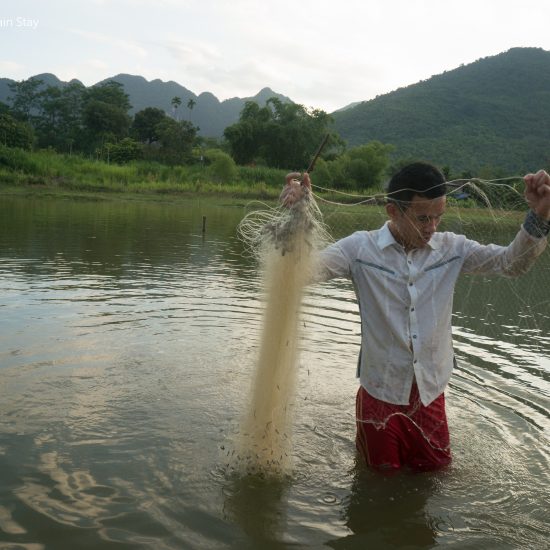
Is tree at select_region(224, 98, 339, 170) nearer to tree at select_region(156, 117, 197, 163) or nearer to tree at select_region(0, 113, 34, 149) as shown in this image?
tree at select_region(156, 117, 197, 163)

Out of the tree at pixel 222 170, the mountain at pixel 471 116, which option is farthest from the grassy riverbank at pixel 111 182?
the mountain at pixel 471 116

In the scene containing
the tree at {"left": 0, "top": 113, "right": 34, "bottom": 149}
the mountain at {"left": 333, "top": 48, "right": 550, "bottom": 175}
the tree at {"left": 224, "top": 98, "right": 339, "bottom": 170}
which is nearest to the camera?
the tree at {"left": 0, "top": 113, "right": 34, "bottom": 149}

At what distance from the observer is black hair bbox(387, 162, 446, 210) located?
297 centimetres

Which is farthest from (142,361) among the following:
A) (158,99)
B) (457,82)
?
(158,99)

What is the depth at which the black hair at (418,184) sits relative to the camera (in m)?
2.97

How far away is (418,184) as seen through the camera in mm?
2977

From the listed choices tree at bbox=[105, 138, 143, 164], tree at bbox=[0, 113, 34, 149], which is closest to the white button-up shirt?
tree at bbox=[0, 113, 34, 149]

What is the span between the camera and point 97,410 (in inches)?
176

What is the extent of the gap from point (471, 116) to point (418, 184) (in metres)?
77.2

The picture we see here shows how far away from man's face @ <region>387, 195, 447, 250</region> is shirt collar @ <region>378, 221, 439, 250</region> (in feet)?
0.13

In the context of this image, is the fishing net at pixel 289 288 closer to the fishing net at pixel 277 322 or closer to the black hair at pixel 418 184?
the fishing net at pixel 277 322

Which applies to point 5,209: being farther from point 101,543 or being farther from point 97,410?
point 101,543

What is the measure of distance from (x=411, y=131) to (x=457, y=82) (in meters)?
25.6

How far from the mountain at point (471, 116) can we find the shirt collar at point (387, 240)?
47.0m
